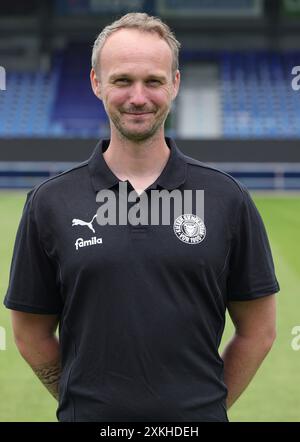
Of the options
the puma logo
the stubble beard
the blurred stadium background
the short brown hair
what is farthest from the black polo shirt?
the blurred stadium background

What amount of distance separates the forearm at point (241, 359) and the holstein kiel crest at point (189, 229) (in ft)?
1.76

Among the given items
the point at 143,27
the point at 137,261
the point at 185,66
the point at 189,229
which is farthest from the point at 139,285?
the point at 185,66

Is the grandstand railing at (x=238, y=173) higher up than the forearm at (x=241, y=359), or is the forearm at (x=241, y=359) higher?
the grandstand railing at (x=238, y=173)

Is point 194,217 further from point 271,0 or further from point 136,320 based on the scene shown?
point 271,0

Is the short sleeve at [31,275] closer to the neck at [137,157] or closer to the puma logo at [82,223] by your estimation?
the puma logo at [82,223]

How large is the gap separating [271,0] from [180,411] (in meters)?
24.1

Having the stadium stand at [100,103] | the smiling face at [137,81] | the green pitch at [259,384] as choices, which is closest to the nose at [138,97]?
the smiling face at [137,81]

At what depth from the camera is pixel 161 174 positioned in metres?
2.32

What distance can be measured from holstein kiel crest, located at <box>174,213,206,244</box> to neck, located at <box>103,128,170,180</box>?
183 mm

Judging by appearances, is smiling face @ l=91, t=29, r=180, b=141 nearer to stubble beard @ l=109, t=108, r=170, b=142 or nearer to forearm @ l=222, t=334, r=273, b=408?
stubble beard @ l=109, t=108, r=170, b=142

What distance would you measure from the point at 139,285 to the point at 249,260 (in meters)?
0.39

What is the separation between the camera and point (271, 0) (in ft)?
81.3

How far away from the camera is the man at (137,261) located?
221 cm

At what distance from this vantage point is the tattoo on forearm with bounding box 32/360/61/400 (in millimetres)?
2592
